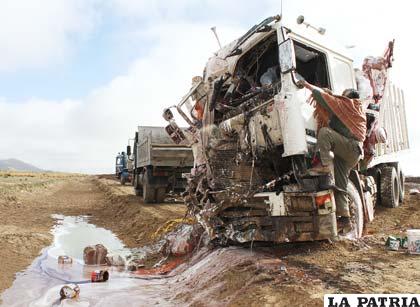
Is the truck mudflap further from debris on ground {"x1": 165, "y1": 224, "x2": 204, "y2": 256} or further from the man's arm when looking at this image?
debris on ground {"x1": 165, "y1": 224, "x2": 204, "y2": 256}

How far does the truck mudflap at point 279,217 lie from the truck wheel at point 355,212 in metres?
0.57

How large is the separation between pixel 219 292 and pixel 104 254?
10.0 feet

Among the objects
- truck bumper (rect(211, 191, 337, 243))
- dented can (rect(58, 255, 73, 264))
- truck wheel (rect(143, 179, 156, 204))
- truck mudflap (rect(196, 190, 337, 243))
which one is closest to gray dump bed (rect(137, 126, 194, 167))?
truck wheel (rect(143, 179, 156, 204))

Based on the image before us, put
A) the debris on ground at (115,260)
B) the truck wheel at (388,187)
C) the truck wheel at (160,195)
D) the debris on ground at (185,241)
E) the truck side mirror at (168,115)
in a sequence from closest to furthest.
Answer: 1. the debris on ground at (115,260)
2. the debris on ground at (185,241)
3. the truck side mirror at (168,115)
4. the truck wheel at (388,187)
5. the truck wheel at (160,195)

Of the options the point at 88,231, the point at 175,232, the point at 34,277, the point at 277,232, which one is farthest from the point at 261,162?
the point at 88,231

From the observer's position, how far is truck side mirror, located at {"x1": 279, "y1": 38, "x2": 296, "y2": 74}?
4.70 metres

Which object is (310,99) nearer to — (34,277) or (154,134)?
(34,277)

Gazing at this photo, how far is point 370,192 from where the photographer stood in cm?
643

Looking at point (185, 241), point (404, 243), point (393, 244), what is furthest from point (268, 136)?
point (185, 241)

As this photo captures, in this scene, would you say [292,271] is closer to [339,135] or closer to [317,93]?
[339,135]

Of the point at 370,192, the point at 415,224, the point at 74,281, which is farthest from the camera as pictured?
the point at 415,224

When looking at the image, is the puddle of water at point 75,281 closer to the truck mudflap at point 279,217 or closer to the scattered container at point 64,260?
the scattered container at point 64,260

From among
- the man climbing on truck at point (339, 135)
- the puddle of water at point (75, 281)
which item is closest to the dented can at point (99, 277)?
the puddle of water at point (75, 281)

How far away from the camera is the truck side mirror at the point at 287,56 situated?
470cm
